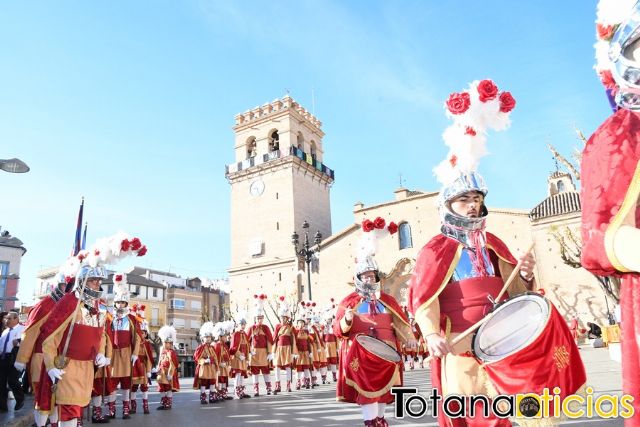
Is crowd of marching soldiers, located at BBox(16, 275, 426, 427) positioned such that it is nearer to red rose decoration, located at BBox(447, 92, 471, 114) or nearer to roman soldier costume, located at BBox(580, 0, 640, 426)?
red rose decoration, located at BBox(447, 92, 471, 114)

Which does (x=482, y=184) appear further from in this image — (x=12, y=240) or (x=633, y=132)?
(x=12, y=240)

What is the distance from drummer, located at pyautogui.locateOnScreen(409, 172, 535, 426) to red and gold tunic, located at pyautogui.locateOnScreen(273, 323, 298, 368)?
13.5 m

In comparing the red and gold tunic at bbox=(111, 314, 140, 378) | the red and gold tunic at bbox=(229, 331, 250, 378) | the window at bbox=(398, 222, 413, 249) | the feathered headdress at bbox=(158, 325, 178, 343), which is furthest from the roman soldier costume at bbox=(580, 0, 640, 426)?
the window at bbox=(398, 222, 413, 249)

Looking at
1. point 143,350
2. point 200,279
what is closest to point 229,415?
point 143,350

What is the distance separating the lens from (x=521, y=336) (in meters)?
3.30

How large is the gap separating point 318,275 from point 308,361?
80.3ft

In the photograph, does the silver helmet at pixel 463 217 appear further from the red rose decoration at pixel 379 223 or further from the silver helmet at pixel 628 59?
the red rose decoration at pixel 379 223

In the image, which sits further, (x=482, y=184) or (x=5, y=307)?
(x=5, y=307)

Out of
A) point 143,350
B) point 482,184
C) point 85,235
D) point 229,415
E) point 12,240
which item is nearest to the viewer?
point 482,184

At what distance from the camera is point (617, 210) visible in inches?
86.0

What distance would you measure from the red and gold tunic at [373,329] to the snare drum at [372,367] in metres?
0.01

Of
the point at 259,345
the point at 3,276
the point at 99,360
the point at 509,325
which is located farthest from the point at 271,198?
the point at 509,325

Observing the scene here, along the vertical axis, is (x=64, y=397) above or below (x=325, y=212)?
below

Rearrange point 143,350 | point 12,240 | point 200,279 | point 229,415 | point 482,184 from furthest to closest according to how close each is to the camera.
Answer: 1. point 200,279
2. point 12,240
3. point 143,350
4. point 229,415
5. point 482,184
